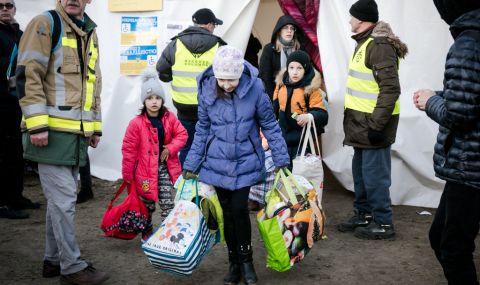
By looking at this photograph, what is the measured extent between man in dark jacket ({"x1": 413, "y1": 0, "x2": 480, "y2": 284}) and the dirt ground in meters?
1.29

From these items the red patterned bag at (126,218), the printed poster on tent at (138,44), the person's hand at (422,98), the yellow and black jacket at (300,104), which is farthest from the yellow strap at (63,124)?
the printed poster on tent at (138,44)

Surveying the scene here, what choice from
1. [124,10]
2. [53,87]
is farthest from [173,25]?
[53,87]

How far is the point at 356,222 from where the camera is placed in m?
5.36

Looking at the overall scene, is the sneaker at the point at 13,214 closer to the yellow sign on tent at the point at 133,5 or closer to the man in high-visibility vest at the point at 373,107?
the yellow sign on tent at the point at 133,5

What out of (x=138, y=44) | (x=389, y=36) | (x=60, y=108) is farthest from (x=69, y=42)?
(x=138, y=44)

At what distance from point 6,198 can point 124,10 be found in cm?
261

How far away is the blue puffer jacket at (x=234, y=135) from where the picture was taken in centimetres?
396

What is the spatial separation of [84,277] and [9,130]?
8.09ft

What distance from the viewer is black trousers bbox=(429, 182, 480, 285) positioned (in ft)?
9.55

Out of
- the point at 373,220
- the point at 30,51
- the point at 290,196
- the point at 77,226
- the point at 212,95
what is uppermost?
the point at 30,51

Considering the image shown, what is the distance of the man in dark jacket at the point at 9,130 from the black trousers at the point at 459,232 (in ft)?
13.7

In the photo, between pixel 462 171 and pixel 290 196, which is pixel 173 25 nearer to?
pixel 290 196

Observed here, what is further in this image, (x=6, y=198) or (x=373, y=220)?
(x=6, y=198)

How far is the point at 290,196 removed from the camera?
4.00 metres
